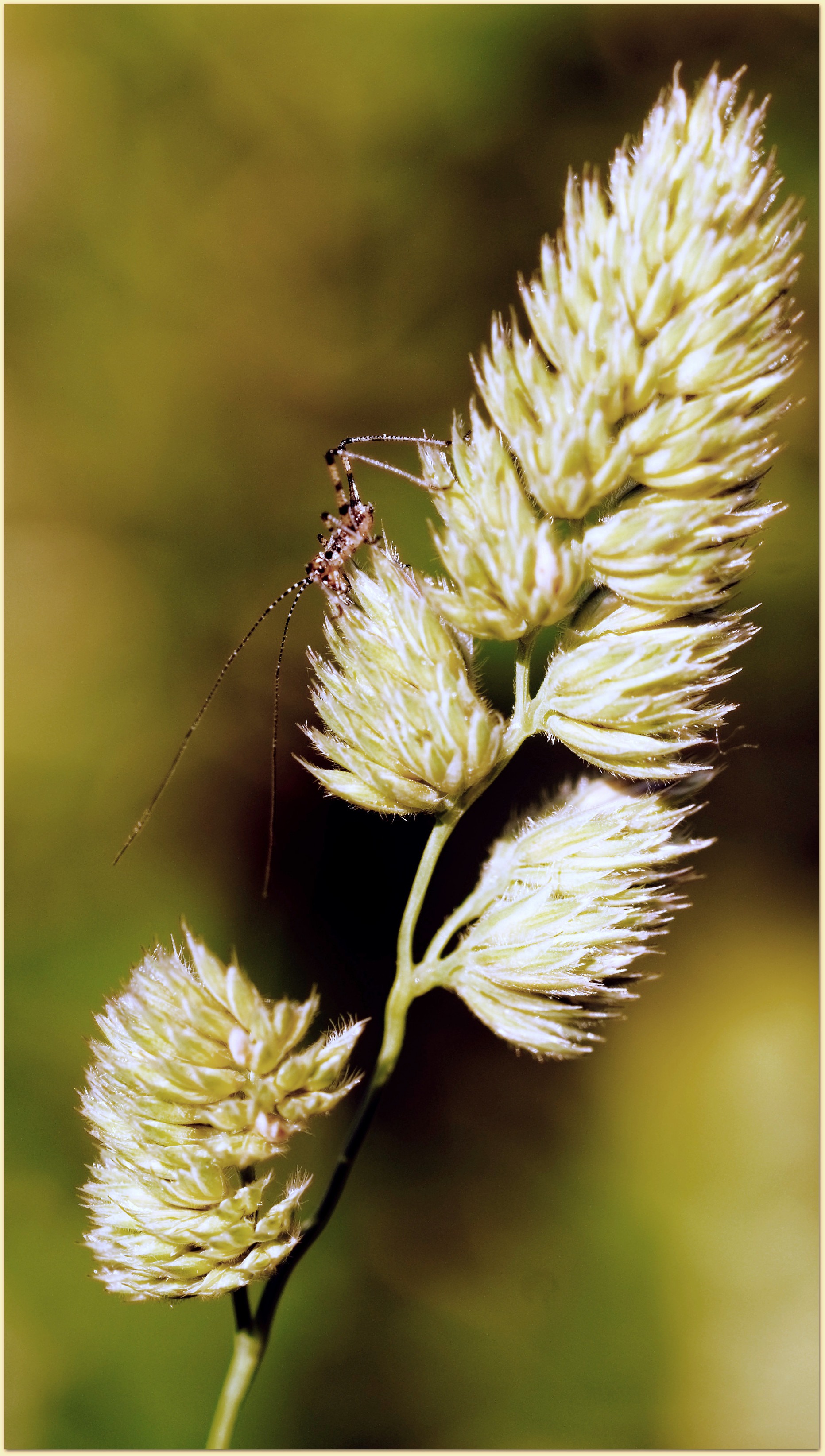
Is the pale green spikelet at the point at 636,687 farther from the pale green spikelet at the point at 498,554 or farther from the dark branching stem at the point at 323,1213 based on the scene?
the dark branching stem at the point at 323,1213

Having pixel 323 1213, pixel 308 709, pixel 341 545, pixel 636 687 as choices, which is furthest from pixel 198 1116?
pixel 308 709

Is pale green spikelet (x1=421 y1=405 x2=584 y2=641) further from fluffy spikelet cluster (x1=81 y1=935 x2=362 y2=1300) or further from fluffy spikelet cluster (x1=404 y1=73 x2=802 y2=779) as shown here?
fluffy spikelet cluster (x1=81 y1=935 x2=362 y2=1300)

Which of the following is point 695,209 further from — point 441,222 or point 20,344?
point 20,344

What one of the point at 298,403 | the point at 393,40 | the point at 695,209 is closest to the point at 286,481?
the point at 298,403

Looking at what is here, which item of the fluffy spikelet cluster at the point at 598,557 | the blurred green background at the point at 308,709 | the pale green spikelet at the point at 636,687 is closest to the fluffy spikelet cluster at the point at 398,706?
the fluffy spikelet cluster at the point at 598,557

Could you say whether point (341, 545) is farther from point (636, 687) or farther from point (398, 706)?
point (636, 687)

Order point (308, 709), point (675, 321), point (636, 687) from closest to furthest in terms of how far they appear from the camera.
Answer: point (675, 321), point (636, 687), point (308, 709)

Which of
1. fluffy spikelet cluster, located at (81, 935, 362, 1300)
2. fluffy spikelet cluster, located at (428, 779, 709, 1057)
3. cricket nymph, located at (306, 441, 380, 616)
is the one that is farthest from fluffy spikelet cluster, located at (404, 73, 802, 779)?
fluffy spikelet cluster, located at (81, 935, 362, 1300)
